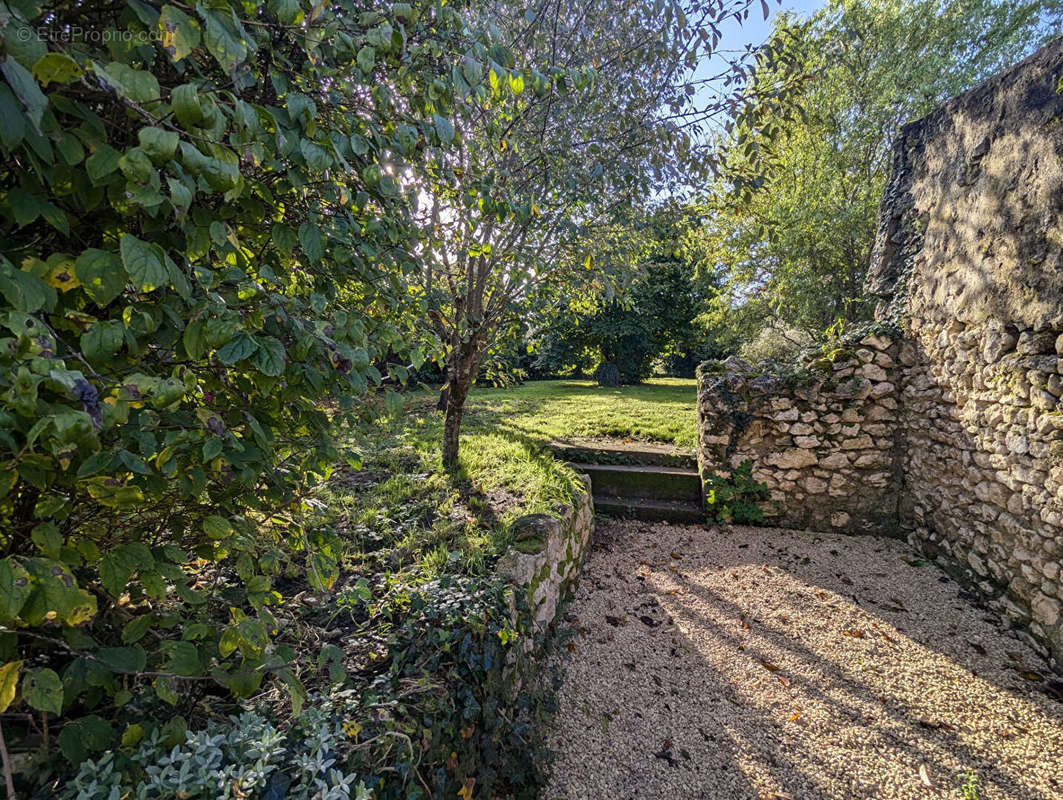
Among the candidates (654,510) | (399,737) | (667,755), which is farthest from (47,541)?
(654,510)

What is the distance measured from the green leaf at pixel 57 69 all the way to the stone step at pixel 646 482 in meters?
4.96

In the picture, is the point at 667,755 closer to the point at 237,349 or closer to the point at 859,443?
the point at 237,349

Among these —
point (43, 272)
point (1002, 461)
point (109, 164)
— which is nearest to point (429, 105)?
point (109, 164)

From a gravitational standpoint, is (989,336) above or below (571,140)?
below

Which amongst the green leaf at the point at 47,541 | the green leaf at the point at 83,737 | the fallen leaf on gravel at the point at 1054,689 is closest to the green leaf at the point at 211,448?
the green leaf at the point at 47,541

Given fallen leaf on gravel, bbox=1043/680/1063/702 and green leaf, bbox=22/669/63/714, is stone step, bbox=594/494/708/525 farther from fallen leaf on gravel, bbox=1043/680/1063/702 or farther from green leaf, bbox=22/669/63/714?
green leaf, bbox=22/669/63/714

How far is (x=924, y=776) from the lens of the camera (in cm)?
217

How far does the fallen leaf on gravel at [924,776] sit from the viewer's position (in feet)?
7.02

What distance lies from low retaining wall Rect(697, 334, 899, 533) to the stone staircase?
0.35m

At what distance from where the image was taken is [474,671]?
6.29ft

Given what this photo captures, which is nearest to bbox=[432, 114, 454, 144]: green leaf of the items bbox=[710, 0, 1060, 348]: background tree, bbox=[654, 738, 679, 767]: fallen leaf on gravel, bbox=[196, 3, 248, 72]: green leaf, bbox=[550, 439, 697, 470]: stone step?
bbox=[196, 3, 248, 72]: green leaf

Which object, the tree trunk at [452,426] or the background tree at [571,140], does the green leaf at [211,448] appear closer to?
the background tree at [571,140]

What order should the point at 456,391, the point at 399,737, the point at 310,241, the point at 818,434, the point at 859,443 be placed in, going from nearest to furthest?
the point at 310,241
the point at 399,737
the point at 456,391
the point at 859,443
the point at 818,434

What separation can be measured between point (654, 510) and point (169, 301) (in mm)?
4923
